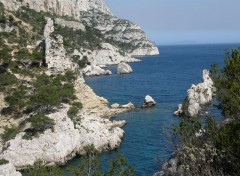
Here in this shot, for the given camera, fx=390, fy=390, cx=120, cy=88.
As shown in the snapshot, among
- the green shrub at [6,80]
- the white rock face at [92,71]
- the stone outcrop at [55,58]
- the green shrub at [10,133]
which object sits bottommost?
the white rock face at [92,71]

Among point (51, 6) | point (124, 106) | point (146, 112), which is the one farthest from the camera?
point (51, 6)

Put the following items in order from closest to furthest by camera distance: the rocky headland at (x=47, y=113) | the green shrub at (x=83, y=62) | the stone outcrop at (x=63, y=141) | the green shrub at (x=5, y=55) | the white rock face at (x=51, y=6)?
the stone outcrop at (x=63, y=141)
the rocky headland at (x=47, y=113)
the green shrub at (x=5, y=55)
the white rock face at (x=51, y=6)
the green shrub at (x=83, y=62)

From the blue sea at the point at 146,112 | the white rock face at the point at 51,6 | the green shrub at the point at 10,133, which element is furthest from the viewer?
the white rock face at the point at 51,6

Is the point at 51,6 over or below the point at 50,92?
over

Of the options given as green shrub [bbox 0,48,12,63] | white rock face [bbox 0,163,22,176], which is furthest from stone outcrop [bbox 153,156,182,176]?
green shrub [bbox 0,48,12,63]

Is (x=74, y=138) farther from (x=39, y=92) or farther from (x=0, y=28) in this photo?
(x=0, y=28)

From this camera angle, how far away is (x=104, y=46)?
158000 mm

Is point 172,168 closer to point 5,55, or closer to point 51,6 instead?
point 5,55

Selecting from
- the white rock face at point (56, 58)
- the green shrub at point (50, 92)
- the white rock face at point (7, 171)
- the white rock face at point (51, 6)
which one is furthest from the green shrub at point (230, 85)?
the white rock face at point (51, 6)

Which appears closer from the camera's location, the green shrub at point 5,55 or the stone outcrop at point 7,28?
the green shrub at point 5,55

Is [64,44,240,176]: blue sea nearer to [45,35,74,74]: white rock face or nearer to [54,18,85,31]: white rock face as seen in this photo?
[45,35,74,74]: white rock face

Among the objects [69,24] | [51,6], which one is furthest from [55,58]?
[69,24]

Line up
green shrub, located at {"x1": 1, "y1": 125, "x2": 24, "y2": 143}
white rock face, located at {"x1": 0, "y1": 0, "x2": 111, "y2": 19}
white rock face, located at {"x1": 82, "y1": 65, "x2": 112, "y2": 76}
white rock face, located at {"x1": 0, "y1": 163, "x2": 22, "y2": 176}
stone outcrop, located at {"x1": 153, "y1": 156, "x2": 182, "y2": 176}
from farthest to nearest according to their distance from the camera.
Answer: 1. white rock face, located at {"x1": 82, "y1": 65, "x2": 112, "y2": 76}
2. white rock face, located at {"x1": 0, "y1": 0, "x2": 111, "y2": 19}
3. green shrub, located at {"x1": 1, "y1": 125, "x2": 24, "y2": 143}
4. white rock face, located at {"x1": 0, "y1": 163, "x2": 22, "y2": 176}
5. stone outcrop, located at {"x1": 153, "y1": 156, "x2": 182, "y2": 176}

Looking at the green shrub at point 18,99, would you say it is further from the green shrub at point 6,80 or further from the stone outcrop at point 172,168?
the stone outcrop at point 172,168
